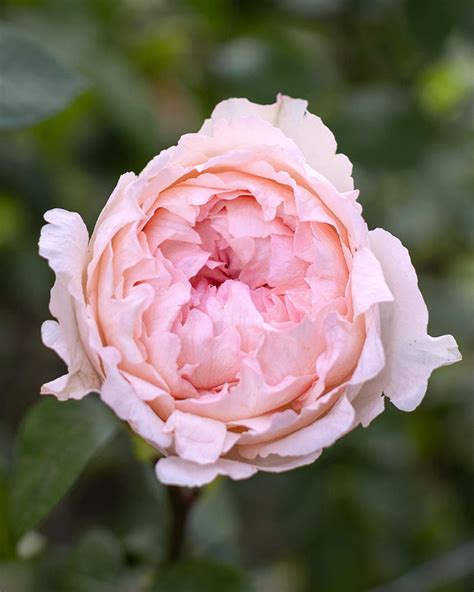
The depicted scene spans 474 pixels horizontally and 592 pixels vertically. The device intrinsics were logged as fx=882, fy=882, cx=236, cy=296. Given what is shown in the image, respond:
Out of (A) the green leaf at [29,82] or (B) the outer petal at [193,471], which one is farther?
(A) the green leaf at [29,82]

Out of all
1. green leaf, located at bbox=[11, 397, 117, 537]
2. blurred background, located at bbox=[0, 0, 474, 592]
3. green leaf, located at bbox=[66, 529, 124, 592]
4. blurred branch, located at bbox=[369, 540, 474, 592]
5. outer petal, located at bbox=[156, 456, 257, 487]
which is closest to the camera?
outer petal, located at bbox=[156, 456, 257, 487]

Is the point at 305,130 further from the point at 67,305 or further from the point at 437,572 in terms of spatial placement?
the point at 437,572

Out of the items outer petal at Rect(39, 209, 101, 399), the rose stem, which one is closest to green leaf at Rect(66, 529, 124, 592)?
the rose stem

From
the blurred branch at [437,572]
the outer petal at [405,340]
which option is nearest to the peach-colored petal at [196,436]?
the outer petal at [405,340]

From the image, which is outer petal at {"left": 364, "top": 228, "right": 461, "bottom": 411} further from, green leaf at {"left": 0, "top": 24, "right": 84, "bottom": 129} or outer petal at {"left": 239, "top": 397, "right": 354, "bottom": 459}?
green leaf at {"left": 0, "top": 24, "right": 84, "bottom": 129}

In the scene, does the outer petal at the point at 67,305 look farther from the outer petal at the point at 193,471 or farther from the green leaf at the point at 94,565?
the green leaf at the point at 94,565

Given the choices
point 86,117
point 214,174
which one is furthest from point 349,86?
point 214,174
